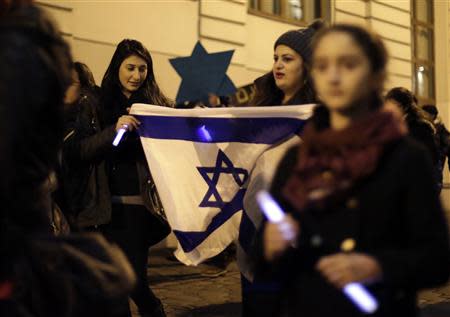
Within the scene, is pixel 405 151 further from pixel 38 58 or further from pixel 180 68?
pixel 180 68

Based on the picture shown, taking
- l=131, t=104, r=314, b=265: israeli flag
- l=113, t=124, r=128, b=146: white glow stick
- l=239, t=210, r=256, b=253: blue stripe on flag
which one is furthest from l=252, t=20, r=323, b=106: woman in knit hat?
l=113, t=124, r=128, b=146: white glow stick

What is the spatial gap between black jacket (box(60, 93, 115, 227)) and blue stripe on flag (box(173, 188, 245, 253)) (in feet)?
1.49

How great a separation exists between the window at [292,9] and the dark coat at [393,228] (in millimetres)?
10882

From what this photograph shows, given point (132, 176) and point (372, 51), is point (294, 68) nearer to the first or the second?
point (132, 176)

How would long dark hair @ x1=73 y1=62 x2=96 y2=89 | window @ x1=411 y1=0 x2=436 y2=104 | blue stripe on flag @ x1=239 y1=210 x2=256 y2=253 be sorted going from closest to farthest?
blue stripe on flag @ x1=239 y1=210 x2=256 y2=253 < long dark hair @ x1=73 y1=62 x2=96 y2=89 < window @ x1=411 y1=0 x2=436 y2=104

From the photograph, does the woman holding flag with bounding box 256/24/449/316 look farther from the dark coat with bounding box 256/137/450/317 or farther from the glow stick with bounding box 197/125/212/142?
the glow stick with bounding box 197/125/212/142

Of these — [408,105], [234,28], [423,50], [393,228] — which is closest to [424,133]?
[408,105]

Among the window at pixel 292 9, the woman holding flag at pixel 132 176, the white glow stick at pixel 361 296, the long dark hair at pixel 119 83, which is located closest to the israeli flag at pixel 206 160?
the woman holding flag at pixel 132 176

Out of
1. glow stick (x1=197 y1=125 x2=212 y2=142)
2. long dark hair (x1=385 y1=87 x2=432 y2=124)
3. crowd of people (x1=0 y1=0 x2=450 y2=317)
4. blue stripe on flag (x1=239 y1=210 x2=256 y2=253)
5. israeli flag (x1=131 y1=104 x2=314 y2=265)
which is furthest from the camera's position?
long dark hair (x1=385 y1=87 x2=432 y2=124)

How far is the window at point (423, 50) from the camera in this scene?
1792 centimetres

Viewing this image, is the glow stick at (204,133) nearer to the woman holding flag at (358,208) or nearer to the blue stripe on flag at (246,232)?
the blue stripe on flag at (246,232)

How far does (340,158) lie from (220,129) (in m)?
2.44

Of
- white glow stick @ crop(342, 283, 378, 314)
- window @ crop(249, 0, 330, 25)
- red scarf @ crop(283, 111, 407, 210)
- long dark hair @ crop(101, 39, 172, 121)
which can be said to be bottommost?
white glow stick @ crop(342, 283, 378, 314)

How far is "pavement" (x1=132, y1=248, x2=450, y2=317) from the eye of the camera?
6023mm
